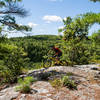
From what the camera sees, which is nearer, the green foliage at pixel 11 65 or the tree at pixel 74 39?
the green foliage at pixel 11 65

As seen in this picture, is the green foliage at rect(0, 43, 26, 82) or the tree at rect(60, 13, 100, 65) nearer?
the green foliage at rect(0, 43, 26, 82)

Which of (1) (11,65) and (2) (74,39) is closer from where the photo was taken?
(1) (11,65)

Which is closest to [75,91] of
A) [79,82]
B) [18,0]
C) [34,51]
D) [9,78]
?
[79,82]

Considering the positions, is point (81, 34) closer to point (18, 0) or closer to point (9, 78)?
point (18, 0)

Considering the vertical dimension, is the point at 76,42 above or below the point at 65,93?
above

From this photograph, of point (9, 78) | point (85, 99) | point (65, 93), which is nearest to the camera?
point (85, 99)

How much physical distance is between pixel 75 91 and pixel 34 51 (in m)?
75.1

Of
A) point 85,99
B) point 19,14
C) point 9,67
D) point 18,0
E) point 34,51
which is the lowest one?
point 34,51

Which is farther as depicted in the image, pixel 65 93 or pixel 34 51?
pixel 34 51

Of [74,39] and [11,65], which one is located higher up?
[74,39]

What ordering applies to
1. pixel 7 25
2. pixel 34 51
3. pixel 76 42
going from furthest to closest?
pixel 34 51 → pixel 76 42 → pixel 7 25

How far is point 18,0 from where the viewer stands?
733cm

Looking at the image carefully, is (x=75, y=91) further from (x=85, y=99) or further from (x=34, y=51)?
(x=34, y=51)

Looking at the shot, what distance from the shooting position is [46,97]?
363 cm
